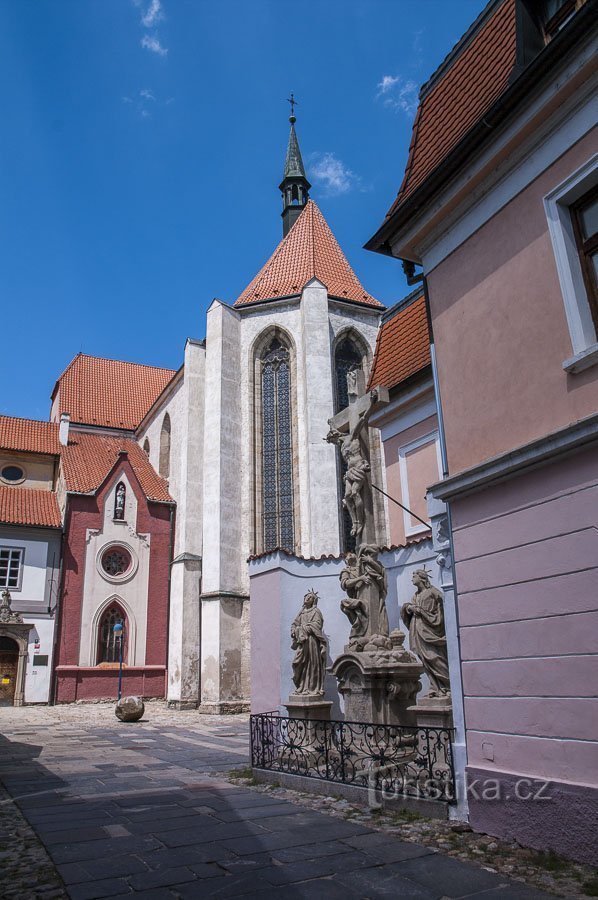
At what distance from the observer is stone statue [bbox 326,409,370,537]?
392 inches

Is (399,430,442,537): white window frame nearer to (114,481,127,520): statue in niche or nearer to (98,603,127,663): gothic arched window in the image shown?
(98,603,127,663): gothic arched window

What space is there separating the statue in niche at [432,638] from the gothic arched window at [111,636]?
20.2m

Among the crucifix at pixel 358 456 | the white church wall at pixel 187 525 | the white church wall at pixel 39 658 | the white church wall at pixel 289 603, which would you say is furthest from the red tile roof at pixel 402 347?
the white church wall at pixel 39 658

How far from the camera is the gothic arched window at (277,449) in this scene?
24859 millimetres

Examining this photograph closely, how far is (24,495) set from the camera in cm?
2856

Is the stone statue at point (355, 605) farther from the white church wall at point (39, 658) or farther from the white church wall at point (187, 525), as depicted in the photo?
the white church wall at point (39, 658)

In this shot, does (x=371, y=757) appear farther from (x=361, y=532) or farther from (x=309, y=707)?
(x=361, y=532)

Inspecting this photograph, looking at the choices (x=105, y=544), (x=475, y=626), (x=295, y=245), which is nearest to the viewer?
(x=475, y=626)

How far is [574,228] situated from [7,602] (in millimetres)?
24066

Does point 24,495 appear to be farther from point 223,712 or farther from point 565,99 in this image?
point 565,99

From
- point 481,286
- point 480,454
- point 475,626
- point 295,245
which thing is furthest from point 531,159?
point 295,245

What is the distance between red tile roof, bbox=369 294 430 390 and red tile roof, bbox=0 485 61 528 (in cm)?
1719

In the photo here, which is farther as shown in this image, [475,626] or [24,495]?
[24,495]

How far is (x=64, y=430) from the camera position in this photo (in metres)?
32.4
